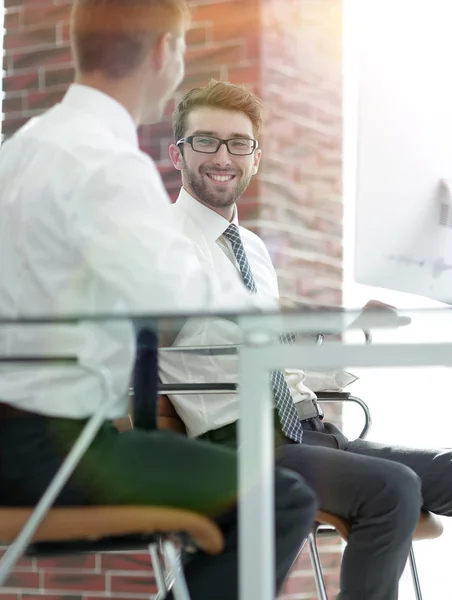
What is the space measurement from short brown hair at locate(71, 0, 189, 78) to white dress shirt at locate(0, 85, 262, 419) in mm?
114

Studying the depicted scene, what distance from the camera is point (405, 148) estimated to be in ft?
5.45

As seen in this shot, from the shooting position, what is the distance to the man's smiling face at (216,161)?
2.42 metres

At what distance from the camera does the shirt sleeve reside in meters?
1.47

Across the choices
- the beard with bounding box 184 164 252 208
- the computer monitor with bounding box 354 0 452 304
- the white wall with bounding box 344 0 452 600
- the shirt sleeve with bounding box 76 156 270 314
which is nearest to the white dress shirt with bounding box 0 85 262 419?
the shirt sleeve with bounding box 76 156 270 314

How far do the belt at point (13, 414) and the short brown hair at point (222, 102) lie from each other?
1077 millimetres

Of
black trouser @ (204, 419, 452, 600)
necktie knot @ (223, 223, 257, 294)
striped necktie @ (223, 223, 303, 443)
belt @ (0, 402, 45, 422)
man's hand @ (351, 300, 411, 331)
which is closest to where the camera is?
man's hand @ (351, 300, 411, 331)

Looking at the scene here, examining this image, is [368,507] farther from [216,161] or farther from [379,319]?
[216,161]

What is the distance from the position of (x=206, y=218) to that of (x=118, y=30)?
732mm

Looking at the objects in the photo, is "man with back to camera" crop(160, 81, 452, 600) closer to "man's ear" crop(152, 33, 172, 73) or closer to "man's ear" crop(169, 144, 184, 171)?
"man's ear" crop(169, 144, 184, 171)

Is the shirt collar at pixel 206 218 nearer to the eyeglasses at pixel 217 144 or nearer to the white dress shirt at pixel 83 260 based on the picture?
the eyeglasses at pixel 217 144

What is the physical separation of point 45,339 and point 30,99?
6.24ft

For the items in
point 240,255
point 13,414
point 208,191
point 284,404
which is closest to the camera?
point 13,414

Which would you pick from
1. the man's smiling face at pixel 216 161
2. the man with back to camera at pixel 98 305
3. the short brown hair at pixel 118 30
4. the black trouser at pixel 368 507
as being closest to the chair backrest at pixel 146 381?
the man with back to camera at pixel 98 305

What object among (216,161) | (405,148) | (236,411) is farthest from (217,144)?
(405,148)
